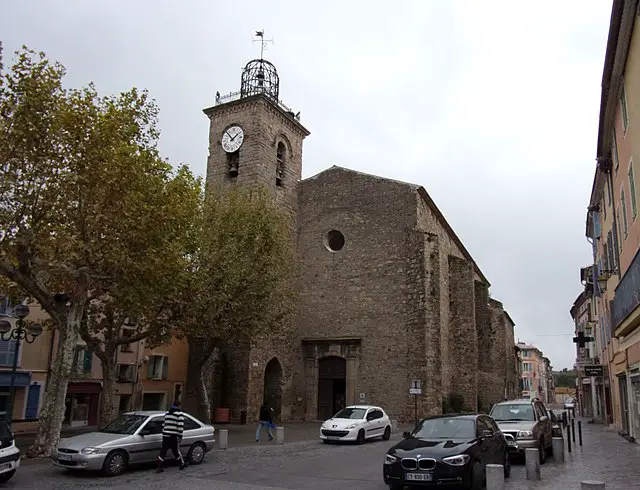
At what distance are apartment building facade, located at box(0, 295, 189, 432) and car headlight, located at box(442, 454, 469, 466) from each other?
1292 cm

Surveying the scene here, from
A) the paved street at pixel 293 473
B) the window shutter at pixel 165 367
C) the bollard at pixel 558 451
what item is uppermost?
the window shutter at pixel 165 367

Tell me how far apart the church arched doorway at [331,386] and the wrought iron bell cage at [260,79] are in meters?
14.0

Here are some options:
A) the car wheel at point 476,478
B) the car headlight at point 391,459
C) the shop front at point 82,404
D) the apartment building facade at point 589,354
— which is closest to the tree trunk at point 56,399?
the car headlight at point 391,459

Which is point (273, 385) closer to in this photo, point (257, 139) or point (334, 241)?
point (334, 241)

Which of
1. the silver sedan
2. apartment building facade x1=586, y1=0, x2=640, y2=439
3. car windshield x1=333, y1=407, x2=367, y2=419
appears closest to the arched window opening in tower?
car windshield x1=333, y1=407, x2=367, y2=419

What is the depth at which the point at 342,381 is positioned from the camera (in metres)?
27.1

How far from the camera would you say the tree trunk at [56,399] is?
12664 mm

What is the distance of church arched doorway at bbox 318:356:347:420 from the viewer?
27.0 metres

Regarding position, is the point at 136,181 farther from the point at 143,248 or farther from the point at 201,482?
the point at 201,482

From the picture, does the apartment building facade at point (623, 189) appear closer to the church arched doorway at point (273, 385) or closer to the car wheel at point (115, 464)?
the car wheel at point (115, 464)

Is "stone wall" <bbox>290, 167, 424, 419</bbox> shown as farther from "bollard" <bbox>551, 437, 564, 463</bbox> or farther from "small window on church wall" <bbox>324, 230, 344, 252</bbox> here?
"bollard" <bbox>551, 437, 564, 463</bbox>

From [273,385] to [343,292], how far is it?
5.56 metres

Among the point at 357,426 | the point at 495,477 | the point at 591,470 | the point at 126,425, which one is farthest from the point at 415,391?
the point at 495,477

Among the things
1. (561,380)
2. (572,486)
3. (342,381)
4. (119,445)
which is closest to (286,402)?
(342,381)
